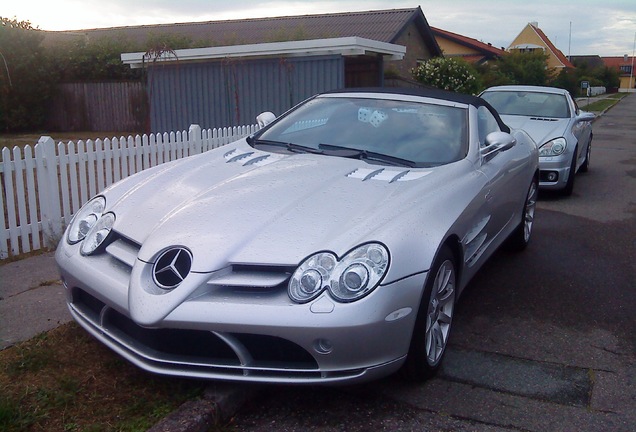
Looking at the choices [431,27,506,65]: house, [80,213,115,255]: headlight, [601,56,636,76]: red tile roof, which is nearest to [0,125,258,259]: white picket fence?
[80,213,115,255]: headlight

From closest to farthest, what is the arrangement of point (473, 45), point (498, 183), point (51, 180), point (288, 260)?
point (288, 260)
point (498, 183)
point (51, 180)
point (473, 45)

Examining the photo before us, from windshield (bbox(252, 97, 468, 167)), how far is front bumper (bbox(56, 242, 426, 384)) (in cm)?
147

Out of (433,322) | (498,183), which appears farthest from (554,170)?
(433,322)

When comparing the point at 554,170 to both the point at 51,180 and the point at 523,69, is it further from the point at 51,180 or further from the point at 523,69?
the point at 523,69

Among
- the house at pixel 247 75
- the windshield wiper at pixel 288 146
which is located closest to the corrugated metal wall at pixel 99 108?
the house at pixel 247 75

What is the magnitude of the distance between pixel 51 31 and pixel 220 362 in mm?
31468

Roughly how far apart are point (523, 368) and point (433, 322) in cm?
69

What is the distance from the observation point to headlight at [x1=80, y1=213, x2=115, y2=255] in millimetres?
3697

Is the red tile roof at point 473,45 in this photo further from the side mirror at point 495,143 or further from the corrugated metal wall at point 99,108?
the side mirror at point 495,143

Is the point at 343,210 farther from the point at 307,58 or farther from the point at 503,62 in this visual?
the point at 503,62

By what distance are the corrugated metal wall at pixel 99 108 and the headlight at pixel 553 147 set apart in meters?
12.7

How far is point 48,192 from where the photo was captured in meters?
6.52

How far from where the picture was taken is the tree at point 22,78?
19.8m

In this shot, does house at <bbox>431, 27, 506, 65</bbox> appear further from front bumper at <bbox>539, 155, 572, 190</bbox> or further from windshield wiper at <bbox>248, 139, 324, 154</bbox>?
windshield wiper at <bbox>248, 139, 324, 154</bbox>
